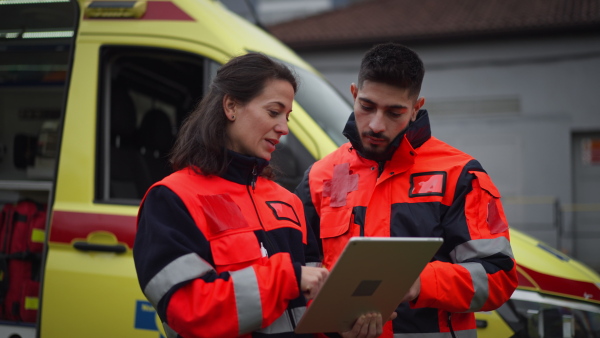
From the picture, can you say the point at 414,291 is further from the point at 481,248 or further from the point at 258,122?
the point at 258,122

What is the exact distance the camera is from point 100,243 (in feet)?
10.2

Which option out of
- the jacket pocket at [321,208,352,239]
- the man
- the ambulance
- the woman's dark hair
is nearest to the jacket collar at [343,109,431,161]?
the man

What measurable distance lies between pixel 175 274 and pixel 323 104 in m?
1.99

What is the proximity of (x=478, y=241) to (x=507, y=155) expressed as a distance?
13247 millimetres

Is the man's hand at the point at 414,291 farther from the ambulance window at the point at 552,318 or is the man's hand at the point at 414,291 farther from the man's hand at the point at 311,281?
the ambulance window at the point at 552,318

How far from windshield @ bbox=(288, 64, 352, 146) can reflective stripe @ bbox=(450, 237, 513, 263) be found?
3.81 ft

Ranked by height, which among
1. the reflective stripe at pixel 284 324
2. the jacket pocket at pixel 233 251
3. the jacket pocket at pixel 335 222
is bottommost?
the reflective stripe at pixel 284 324

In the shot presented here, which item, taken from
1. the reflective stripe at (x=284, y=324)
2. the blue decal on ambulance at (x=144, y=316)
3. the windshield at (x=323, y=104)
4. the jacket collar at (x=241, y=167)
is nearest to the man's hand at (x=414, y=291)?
the reflective stripe at (x=284, y=324)

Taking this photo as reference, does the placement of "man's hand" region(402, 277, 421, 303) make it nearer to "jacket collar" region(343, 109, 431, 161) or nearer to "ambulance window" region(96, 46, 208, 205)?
"jacket collar" region(343, 109, 431, 161)

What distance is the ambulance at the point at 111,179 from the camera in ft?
9.46

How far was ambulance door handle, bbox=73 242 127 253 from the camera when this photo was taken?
10.0 ft

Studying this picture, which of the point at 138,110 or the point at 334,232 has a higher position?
the point at 138,110

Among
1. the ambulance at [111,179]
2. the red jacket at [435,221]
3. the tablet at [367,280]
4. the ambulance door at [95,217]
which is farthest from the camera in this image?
the ambulance door at [95,217]

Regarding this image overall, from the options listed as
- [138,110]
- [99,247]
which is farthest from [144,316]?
[138,110]
